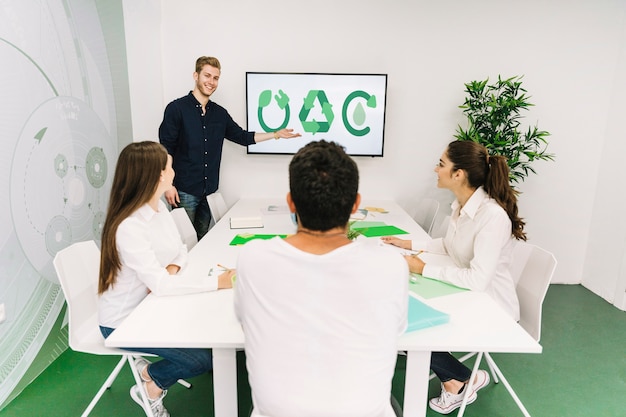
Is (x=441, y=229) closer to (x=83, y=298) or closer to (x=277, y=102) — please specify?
(x=277, y=102)

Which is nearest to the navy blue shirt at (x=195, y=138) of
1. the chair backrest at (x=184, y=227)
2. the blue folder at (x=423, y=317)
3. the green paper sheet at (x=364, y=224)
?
the chair backrest at (x=184, y=227)

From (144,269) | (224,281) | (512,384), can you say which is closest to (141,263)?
(144,269)

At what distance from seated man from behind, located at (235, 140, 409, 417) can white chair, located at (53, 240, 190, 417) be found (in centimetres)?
100

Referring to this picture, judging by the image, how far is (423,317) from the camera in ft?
5.26

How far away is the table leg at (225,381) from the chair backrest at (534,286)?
1.41 m

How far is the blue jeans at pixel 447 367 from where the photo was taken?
2.12m

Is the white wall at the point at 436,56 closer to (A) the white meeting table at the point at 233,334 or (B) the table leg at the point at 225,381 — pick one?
(A) the white meeting table at the point at 233,334

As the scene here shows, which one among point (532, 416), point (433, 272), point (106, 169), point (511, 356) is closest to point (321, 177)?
point (433, 272)

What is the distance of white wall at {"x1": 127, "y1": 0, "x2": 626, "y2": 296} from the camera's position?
3.93m

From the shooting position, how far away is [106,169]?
3295mm

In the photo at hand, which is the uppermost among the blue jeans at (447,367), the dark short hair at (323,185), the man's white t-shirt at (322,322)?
the dark short hair at (323,185)

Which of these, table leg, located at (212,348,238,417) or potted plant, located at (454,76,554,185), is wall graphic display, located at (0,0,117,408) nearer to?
table leg, located at (212,348,238,417)

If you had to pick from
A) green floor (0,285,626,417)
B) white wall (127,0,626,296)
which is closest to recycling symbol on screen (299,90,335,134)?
white wall (127,0,626,296)

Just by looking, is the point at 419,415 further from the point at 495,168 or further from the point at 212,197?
the point at 212,197
